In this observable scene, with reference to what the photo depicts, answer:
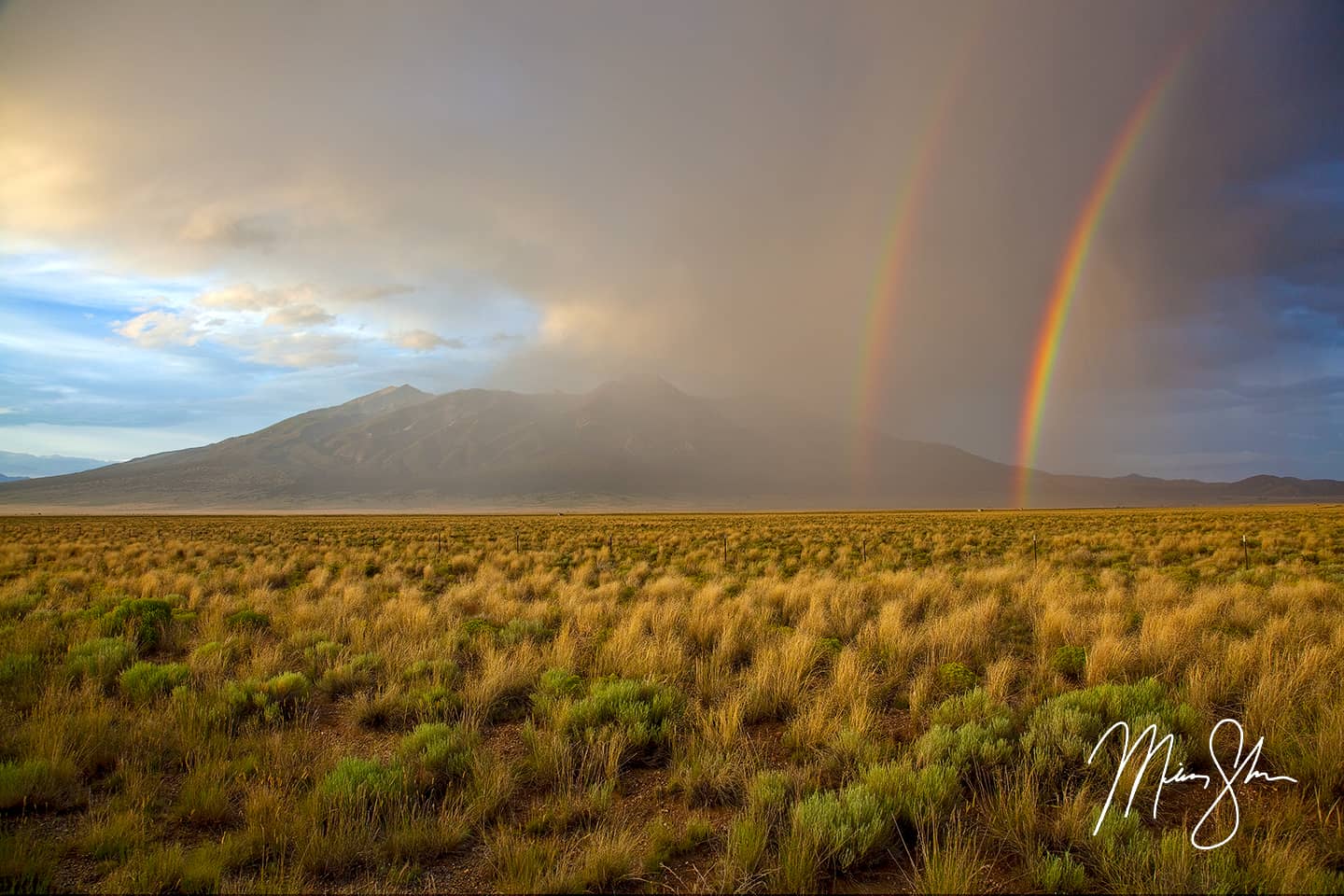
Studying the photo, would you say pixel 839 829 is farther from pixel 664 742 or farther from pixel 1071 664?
pixel 1071 664

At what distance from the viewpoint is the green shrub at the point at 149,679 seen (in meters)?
7.47

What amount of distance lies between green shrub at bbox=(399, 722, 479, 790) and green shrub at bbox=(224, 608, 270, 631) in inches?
266

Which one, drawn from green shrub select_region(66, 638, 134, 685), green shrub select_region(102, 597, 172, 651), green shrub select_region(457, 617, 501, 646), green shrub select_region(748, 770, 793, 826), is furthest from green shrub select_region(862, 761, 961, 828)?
green shrub select_region(102, 597, 172, 651)

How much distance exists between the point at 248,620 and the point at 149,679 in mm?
3903

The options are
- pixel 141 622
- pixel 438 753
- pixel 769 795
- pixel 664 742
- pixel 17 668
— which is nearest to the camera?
pixel 769 795

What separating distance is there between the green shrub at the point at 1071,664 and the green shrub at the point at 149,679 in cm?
1049

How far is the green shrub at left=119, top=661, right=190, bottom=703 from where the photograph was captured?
24.5 ft

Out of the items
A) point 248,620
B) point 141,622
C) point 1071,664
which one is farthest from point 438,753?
point 141,622

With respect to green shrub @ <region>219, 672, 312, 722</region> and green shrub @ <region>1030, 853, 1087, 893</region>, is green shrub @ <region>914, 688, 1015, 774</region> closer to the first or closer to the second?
green shrub @ <region>1030, 853, 1087, 893</region>

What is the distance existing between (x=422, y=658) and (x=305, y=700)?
1.61 meters

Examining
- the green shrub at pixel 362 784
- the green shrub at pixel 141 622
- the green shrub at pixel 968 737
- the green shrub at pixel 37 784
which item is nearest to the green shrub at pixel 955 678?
the green shrub at pixel 968 737

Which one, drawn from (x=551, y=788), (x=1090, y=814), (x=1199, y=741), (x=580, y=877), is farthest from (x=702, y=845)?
(x=1199, y=741)

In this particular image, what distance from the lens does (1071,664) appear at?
8344 mm

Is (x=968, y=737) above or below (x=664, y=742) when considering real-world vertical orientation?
above
